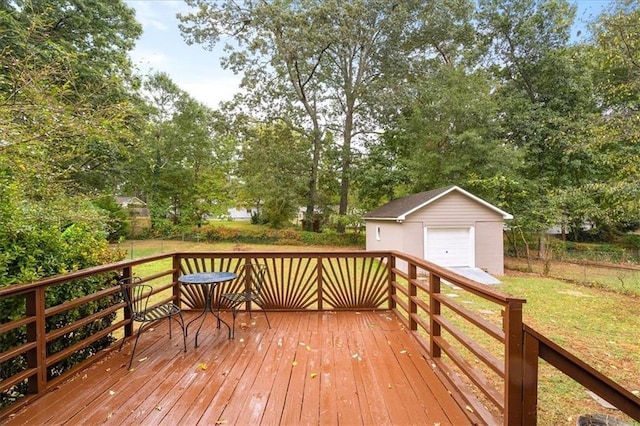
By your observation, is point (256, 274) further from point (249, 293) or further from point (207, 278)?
point (207, 278)

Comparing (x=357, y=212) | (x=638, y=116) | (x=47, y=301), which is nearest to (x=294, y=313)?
(x=47, y=301)

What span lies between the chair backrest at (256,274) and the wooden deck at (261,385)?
2.25ft

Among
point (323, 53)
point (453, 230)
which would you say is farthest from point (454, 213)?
point (323, 53)

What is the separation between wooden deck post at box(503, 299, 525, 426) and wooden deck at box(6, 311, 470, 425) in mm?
459

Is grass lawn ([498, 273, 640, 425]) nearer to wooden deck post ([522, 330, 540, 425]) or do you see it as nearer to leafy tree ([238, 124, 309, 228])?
wooden deck post ([522, 330, 540, 425])

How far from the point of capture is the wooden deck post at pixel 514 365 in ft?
5.85

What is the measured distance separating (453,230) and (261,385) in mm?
10010

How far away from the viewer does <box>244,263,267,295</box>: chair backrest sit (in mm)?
4238

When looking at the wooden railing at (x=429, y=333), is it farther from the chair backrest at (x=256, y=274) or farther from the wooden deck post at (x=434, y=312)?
the chair backrest at (x=256, y=274)

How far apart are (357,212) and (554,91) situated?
37.6ft

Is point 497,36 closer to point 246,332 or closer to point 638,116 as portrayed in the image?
point 638,116

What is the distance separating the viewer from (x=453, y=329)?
2.62m

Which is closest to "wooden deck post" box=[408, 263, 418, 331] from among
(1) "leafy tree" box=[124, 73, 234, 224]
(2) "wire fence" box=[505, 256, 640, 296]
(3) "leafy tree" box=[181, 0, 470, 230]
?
(2) "wire fence" box=[505, 256, 640, 296]

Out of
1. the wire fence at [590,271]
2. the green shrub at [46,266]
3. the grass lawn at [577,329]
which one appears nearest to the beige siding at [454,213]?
the grass lawn at [577,329]
